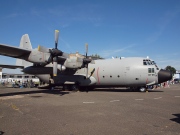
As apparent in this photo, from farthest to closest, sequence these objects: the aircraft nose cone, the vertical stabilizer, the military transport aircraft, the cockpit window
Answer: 1. the vertical stabilizer
2. the cockpit window
3. the aircraft nose cone
4. the military transport aircraft

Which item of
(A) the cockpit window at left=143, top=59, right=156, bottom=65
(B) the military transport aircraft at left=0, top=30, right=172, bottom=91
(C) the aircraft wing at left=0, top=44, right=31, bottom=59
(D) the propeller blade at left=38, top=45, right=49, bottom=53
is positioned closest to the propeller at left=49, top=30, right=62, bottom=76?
(B) the military transport aircraft at left=0, top=30, right=172, bottom=91

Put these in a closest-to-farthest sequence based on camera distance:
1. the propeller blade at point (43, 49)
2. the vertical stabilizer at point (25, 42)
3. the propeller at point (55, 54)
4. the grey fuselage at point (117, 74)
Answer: the propeller blade at point (43, 49)
the propeller at point (55, 54)
the grey fuselage at point (117, 74)
the vertical stabilizer at point (25, 42)

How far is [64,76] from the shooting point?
78.0ft

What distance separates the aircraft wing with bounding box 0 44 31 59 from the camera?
15348 mm

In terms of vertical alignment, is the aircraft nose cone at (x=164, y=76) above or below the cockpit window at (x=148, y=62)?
below

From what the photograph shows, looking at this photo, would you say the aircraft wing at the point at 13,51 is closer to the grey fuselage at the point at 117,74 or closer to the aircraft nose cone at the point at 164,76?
the grey fuselage at the point at 117,74

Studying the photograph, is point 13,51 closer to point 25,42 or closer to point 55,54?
point 55,54

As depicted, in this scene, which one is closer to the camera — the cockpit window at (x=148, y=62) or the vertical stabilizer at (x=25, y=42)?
the cockpit window at (x=148, y=62)

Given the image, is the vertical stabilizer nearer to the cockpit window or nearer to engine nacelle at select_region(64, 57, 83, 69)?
engine nacelle at select_region(64, 57, 83, 69)

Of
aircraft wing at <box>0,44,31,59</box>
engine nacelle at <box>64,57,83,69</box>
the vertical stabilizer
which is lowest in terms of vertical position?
engine nacelle at <box>64,57,83,69</box>

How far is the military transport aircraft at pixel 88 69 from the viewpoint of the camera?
17.5 m

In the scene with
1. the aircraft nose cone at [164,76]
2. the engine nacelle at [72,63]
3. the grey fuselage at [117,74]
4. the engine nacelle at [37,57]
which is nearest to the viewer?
the engine nacelle at [37,57]

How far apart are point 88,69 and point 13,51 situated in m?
10.2

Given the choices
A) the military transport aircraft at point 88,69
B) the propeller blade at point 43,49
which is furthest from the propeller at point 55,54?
the propeller blade at point 43,49
